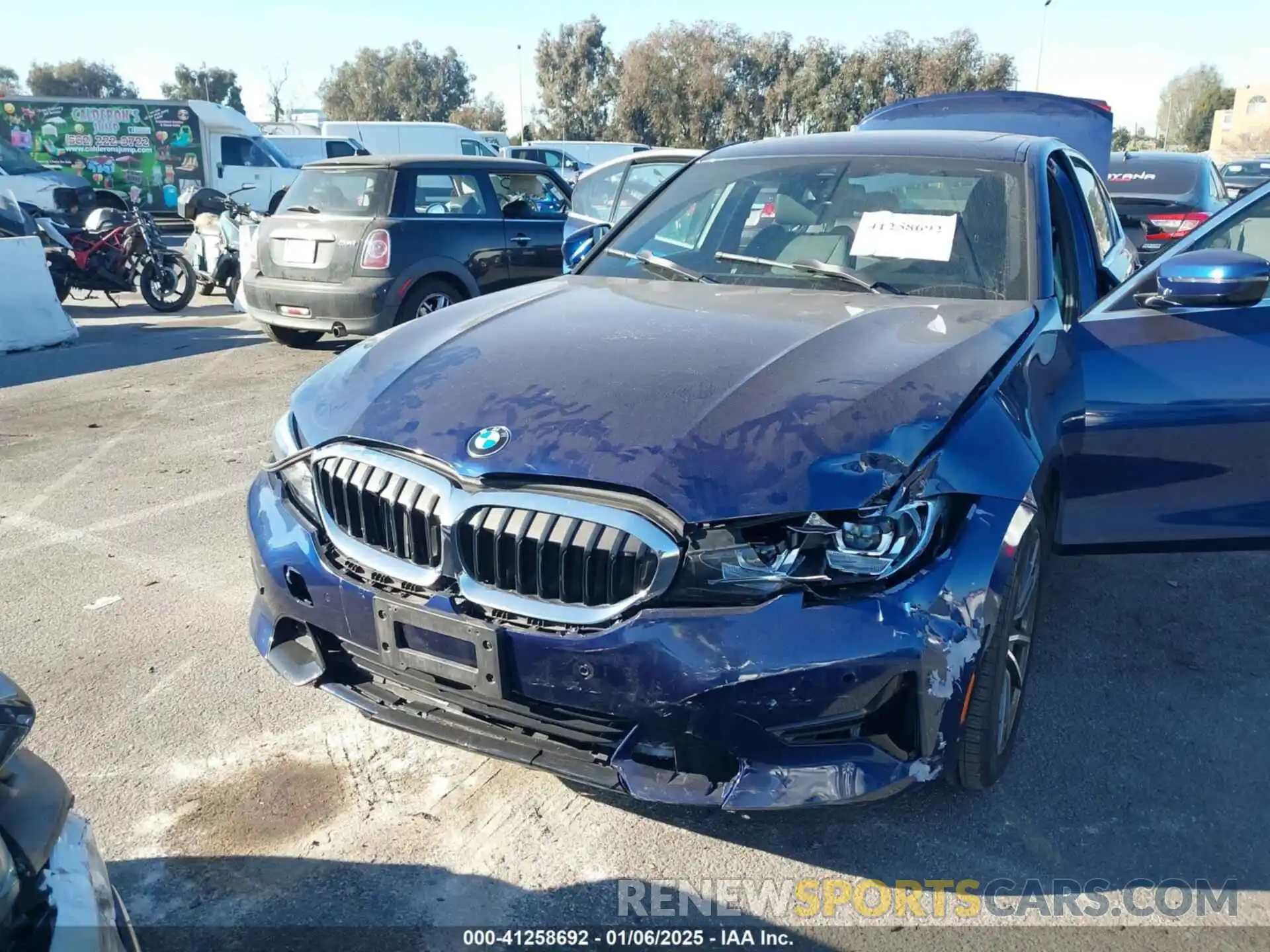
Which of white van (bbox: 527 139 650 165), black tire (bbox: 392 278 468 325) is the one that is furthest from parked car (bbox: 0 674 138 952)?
white van (bbox: 527 139 650 165)

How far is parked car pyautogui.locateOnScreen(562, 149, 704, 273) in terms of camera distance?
8.30 m

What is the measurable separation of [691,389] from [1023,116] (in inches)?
266

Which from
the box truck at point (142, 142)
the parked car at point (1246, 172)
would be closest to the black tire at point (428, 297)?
the box truck at point (142, 142)

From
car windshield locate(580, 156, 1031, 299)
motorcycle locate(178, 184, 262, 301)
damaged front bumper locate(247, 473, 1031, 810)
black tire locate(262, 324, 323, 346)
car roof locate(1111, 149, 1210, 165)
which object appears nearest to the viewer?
damaged front bumper locate(247, 473, 1031, 810)

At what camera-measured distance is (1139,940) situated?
2242mm

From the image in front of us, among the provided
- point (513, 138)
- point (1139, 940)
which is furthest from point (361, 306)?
point (513, 138)

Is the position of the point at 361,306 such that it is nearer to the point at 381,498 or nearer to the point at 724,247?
the point at 724,247

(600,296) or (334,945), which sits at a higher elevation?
(600,296)

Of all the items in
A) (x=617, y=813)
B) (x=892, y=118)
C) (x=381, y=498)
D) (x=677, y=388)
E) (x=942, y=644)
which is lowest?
(x=617, y=813)

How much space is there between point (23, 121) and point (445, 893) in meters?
26.5

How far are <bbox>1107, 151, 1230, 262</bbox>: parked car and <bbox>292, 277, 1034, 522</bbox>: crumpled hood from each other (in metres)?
6.89

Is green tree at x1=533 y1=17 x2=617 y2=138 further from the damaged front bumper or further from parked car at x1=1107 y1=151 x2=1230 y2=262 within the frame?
the damaged front bumper

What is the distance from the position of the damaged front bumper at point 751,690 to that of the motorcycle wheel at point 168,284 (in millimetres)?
10489

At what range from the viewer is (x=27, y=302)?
31.0ft
